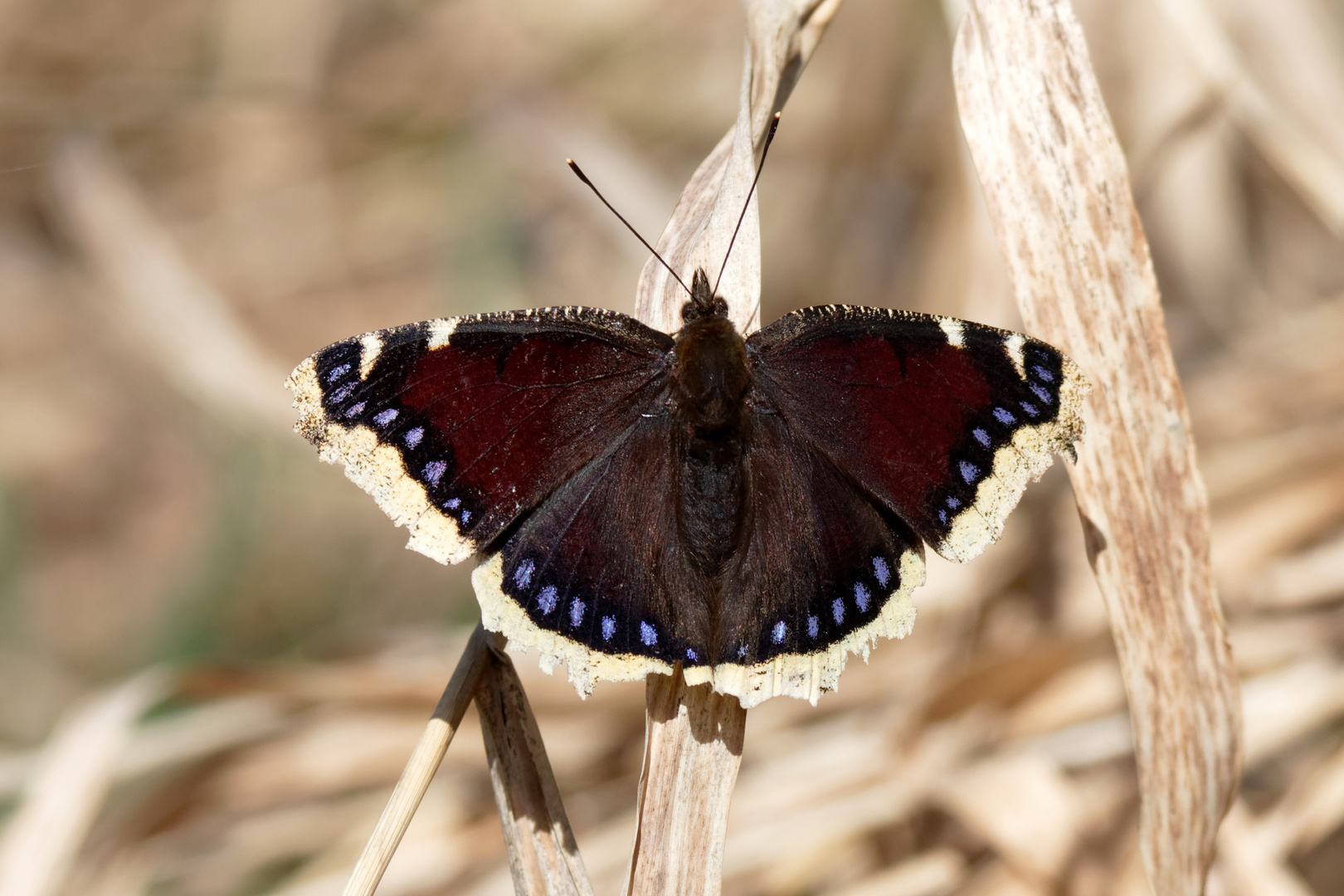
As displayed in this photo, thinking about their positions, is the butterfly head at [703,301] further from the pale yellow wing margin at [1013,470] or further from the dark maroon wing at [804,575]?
the pale yellow wing margin at [1013,470]

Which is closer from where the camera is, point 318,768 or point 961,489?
point 961,489

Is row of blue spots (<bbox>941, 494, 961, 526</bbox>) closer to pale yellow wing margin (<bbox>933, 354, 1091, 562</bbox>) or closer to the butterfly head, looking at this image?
pale yellow wing margin (<bbox>933, 354, 1091, 562</bbox>)

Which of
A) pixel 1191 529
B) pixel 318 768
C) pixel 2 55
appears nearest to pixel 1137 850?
pixel 1191 529

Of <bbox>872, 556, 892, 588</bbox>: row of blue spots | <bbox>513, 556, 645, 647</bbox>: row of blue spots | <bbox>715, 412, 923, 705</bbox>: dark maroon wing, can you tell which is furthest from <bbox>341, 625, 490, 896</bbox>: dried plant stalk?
<bbox>872, 556, 892, 588</bbox>: row of blue spots

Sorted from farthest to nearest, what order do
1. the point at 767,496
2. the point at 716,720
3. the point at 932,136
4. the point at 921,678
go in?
1. the point at 932,136
2. the point at 921,678
3. the point at 767,496
4. the point at 716,720

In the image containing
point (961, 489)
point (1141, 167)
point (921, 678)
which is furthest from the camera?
point (1141, 167)

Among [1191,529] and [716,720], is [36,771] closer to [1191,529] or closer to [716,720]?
[716,720]

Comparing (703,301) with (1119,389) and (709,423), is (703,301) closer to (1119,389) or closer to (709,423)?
(709,423)
